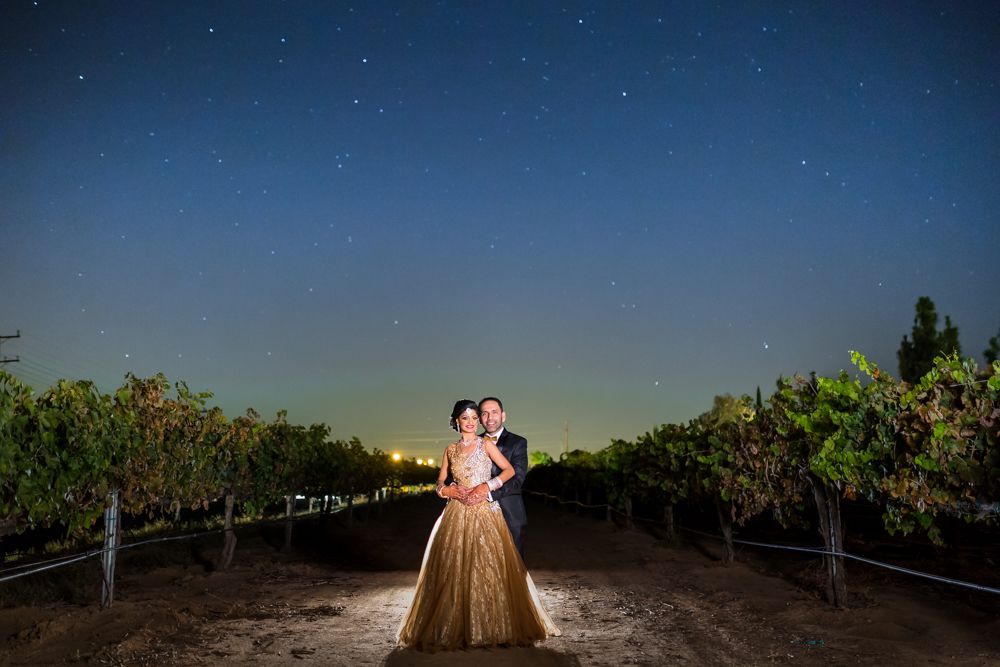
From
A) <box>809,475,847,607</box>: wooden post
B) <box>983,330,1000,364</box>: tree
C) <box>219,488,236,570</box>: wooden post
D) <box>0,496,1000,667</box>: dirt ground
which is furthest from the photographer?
<box>983,330,1000,364</box>: tree

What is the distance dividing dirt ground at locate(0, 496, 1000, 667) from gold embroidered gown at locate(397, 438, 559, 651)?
8.2 inches

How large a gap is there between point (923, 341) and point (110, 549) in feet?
154

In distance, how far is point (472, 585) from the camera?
725 centimetres

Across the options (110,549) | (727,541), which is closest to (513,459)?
(110,549)

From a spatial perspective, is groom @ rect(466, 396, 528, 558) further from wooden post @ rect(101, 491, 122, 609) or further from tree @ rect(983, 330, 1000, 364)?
tree @ rect(983, 330, 1000, 364)

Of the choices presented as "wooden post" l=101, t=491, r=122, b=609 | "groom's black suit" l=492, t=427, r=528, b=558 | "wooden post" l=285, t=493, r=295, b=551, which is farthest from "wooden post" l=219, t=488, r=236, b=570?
"groom's black suit" l=492, t=427, r=528, b=558

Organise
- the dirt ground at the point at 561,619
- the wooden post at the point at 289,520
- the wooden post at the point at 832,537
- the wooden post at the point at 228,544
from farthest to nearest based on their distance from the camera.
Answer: the wooden post at the point at 289,520, the wooden post at the point at 228,544, the wooden post at the point at 832,537, the dirt ground at the point at 561,619

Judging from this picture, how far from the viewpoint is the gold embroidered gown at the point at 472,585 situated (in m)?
7.13

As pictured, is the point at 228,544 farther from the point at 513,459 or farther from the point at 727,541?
the point at 727,541

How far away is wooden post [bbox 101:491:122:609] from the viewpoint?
9273mm

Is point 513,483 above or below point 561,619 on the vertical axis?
above

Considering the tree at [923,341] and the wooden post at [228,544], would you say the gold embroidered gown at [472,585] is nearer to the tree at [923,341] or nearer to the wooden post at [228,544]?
the wooden post at [228,544]

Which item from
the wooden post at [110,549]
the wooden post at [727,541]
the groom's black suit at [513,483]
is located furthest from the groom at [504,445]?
the wooden post at [727,541]

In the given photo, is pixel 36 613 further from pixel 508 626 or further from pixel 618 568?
pixel 618 568
